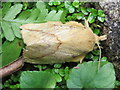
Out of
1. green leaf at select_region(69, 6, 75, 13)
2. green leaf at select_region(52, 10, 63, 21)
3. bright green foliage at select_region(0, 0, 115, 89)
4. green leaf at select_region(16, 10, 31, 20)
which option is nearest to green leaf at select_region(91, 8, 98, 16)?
bright green foliage at select_region(0, 0, 115, 89)

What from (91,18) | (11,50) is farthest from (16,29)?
(91,18)

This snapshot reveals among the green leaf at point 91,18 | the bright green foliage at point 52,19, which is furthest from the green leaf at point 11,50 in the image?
the green leaf at point 91,18

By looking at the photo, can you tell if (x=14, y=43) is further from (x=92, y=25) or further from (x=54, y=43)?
(x=92, y=25)

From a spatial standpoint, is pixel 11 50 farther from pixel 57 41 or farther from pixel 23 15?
pixel 57 41

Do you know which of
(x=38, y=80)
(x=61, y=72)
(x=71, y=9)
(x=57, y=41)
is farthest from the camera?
(x=71, y=9)

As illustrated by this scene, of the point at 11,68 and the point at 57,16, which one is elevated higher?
the point at 57,16

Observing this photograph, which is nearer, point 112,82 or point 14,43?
point 112,82

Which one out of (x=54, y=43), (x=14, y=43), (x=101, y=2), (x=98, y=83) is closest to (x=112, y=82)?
(x=98, y=83)
